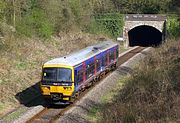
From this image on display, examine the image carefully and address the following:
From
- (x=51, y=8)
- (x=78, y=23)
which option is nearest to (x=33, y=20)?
(x=51, y=8)

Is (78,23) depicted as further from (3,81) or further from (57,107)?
(57,107)

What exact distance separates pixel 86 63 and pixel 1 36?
10.5 meters

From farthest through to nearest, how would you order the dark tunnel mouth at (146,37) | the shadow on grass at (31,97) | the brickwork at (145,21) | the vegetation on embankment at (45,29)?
the dark tunnel mouth at (146,37)
the brickwork at (145,21)
the vegetation on embankment at (45,29)
the shadow on grass at (31,97)

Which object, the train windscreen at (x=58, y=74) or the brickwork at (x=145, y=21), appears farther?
the brickwork at (x=145, y=21)

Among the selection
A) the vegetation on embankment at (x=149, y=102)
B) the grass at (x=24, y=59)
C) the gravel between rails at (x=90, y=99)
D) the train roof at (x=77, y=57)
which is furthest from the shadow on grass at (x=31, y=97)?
the vegetation on embankment at (x=149, y=102)

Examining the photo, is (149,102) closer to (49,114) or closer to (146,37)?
(49,114)

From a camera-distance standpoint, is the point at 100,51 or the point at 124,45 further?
the point at 124,45

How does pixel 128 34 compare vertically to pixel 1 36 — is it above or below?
below

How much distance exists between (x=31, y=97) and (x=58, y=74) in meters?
3.72

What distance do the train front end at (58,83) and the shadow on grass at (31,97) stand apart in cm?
125

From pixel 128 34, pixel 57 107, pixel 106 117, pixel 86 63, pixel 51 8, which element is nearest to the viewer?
pixel 106 117

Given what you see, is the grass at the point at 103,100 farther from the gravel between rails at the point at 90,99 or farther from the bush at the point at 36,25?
the bush at the point at 36,25

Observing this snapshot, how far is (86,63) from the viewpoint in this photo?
22.6 m

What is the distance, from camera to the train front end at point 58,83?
778 inches
